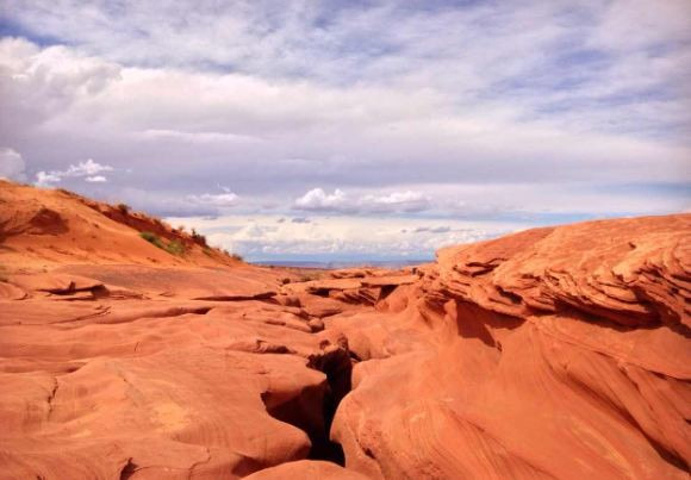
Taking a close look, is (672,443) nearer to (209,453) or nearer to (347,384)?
(209,453)

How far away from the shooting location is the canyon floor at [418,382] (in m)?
6.30

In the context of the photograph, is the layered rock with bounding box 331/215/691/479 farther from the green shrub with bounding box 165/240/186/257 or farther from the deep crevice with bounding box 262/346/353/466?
the green shrub with bounding box 165/240/186/257

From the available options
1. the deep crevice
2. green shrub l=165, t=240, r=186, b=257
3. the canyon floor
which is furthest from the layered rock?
green shrub l=165, t=240, r=186, b=257

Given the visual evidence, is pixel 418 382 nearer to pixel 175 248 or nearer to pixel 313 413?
pixel 313 413

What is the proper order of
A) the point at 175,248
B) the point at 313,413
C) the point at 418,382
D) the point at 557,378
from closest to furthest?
the point at 557,378
the point at 418,382
the point at 313,413
the point at 175,248

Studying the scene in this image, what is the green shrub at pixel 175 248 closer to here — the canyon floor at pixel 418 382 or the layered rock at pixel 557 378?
the canyon floor at pixel 418 382

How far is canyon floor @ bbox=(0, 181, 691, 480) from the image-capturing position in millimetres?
6305

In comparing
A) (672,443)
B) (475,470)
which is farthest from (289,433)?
(672,443)

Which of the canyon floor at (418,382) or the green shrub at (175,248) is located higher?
the green shrub at (175,248)

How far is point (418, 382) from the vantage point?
415 inches

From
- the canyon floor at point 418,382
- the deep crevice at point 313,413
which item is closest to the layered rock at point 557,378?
the canyon floor at point 418,382

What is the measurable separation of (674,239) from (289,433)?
5.14 metres

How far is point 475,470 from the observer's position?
23.4 ft

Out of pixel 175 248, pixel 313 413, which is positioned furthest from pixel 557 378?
pixel 175 248
